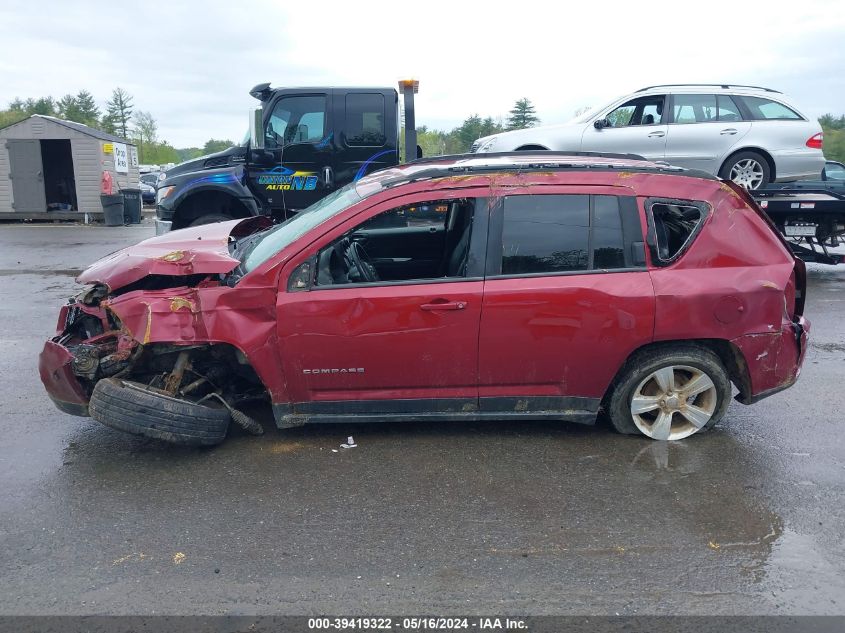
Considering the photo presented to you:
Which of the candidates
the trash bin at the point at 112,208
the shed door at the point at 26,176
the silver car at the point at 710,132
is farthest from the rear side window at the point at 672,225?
the shed door at the point at 26,176

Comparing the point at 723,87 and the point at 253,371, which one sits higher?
the point at 723,87

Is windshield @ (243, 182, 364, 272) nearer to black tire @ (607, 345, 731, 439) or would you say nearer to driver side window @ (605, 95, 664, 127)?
black tire @ (607, 345, 731, 439)

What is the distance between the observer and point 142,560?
3.10 m

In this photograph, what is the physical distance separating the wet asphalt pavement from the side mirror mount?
5.53 meters

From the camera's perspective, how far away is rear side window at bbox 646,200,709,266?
4.12 m

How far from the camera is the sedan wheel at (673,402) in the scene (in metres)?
4.23

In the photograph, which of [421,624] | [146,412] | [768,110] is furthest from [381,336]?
[768,110]

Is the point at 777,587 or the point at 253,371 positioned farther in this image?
the point at 253,371

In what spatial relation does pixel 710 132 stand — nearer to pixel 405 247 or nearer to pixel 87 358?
pixel 405 247

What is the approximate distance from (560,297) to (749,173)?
683 cm

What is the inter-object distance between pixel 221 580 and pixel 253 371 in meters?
1.54

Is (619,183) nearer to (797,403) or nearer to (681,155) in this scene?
(797,403)

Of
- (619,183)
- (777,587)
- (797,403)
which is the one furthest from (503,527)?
(797,403)

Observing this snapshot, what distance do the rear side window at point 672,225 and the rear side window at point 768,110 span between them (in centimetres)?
605
